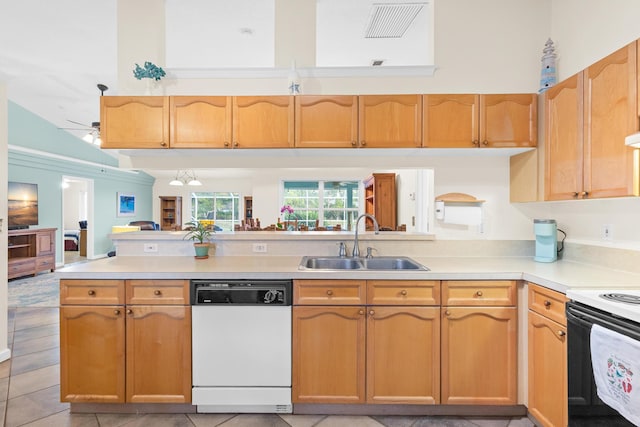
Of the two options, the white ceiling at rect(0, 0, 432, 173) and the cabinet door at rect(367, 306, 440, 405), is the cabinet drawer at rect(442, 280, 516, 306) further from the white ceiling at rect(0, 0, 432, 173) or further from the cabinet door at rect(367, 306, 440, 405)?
the white ceiling at rect(0, 0, 432, 173)

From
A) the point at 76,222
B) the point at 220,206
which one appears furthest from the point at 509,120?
the point at 76,222

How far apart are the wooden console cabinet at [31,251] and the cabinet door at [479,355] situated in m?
6.84

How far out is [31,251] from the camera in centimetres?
593

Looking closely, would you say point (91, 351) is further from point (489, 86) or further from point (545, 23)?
point (545, 23)

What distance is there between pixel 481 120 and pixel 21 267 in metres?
7.27

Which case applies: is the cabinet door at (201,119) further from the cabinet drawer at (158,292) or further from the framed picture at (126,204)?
the framed picture at (126,204)

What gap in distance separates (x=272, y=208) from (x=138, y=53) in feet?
17.0

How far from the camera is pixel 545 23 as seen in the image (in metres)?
2.50

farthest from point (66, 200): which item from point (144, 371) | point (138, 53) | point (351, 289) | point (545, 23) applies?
point (545, 23)

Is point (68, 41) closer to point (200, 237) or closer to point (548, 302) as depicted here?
point (200, 237)

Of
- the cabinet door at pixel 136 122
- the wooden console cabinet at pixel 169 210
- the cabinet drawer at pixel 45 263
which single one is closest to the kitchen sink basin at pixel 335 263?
the cabinet door at pixel 136 122

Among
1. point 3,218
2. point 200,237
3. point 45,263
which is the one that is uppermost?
point 3,218

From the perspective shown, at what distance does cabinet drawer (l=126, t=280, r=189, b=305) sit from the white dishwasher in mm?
69

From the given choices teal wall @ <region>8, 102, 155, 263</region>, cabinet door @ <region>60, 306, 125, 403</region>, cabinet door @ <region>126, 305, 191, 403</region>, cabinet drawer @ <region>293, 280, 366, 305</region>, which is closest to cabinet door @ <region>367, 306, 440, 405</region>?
cabinet drawer @ <region>293, 280, 366, 305</region>
